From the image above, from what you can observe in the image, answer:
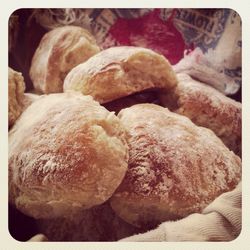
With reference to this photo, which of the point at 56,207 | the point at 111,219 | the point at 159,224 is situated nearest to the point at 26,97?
the point at 56,207

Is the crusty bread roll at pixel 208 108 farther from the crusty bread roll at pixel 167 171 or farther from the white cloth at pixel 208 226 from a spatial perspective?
the white cloth at pixel 208 226

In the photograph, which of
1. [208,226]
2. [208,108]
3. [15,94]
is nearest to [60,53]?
[15,94]

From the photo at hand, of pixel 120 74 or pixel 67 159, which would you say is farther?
pixel 120 74

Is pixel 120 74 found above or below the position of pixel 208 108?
above

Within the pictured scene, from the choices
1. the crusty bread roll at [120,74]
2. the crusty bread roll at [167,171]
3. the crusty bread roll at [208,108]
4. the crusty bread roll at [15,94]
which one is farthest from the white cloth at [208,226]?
the crusty bread roll at [15,94]

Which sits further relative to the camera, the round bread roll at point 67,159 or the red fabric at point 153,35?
the red fabric at point 153,35

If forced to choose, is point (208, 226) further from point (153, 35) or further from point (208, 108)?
point (153, 35)
